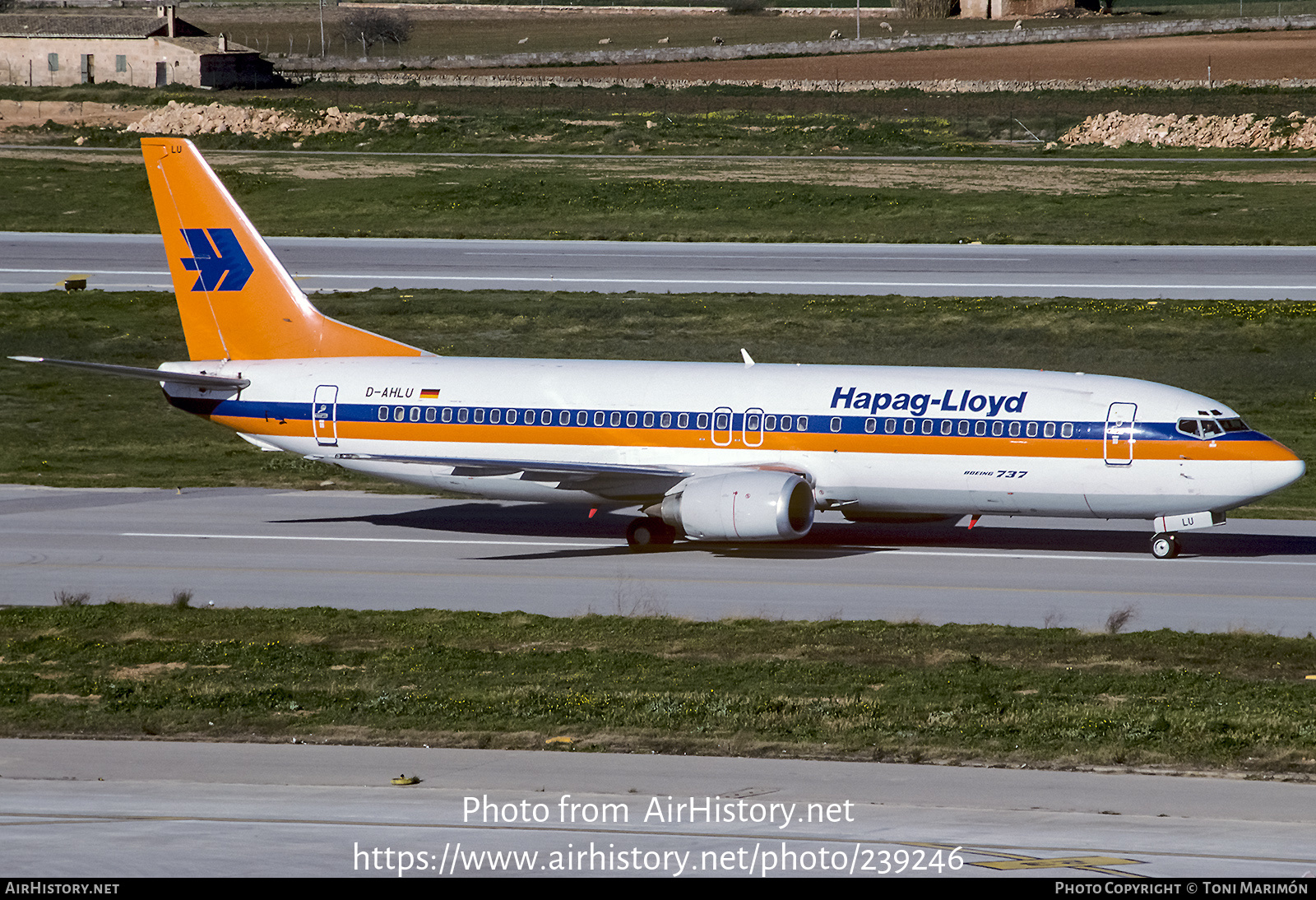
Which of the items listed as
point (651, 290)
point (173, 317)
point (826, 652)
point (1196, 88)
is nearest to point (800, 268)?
point (651, 290)

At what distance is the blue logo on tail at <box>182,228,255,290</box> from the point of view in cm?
3759

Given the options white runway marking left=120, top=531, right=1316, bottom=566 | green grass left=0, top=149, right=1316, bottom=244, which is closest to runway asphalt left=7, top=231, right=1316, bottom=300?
green grass left=0, top=149, right=1316, bottom=244

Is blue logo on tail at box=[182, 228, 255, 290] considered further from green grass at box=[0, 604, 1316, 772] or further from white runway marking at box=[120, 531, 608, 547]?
green grass at box=[0, 604, 1316, 772]

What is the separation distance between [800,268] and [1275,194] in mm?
28414

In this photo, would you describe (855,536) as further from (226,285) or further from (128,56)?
(128,56)

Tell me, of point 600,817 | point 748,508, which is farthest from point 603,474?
point 600,817

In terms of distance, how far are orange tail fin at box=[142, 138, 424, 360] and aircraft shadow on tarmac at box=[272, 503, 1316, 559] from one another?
416cm

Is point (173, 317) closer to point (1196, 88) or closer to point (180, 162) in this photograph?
point (180, 162)

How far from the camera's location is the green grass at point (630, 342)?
152 feet

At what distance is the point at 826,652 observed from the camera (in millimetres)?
24781

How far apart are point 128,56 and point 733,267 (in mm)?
89878

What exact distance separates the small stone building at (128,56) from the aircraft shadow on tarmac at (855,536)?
10570cm

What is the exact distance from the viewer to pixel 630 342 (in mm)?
55906

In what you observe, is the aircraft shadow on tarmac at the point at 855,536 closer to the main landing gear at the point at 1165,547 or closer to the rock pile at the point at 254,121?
the main landing gear at the point at 1165,547
